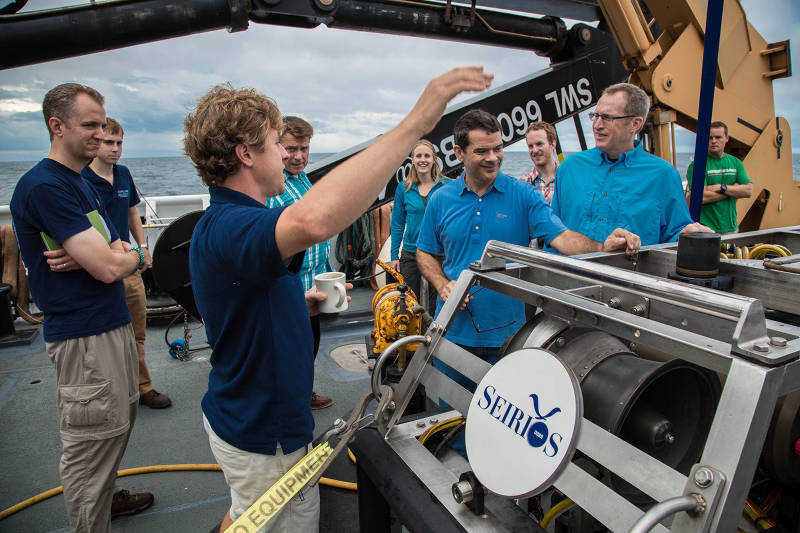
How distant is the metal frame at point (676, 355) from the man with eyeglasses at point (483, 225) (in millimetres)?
968

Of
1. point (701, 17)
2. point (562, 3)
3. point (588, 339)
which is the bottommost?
point (588, 339)

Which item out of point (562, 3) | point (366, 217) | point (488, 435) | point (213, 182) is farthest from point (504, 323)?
point (366, 217)

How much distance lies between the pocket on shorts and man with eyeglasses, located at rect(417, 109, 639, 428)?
4.69 feet

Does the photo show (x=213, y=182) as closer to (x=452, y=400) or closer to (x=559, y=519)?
(x=452, y=400)

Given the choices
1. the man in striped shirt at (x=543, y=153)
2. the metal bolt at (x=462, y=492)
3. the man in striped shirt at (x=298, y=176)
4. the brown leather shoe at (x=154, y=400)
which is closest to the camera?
the metal bolt at (x=462, y=492)

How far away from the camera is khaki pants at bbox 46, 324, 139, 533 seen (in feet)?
6.23

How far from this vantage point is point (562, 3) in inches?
196

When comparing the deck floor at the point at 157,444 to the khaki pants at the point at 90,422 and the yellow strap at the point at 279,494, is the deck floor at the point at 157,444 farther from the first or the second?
the yellow strap at the point at 279,494

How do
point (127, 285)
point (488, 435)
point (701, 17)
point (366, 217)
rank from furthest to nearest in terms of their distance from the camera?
point (366, 217) → point (701, 17) → point (127, 285) → point (488, 435)

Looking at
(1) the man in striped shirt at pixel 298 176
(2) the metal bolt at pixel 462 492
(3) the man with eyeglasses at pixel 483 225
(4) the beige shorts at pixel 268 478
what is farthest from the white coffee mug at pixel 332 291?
(2) the metal bolt at pixel 462 492

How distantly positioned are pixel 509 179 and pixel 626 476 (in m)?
1.79

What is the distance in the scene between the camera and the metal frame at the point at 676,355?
0.68m

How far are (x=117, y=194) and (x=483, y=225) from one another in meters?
2.50

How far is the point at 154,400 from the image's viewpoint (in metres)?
3.50
